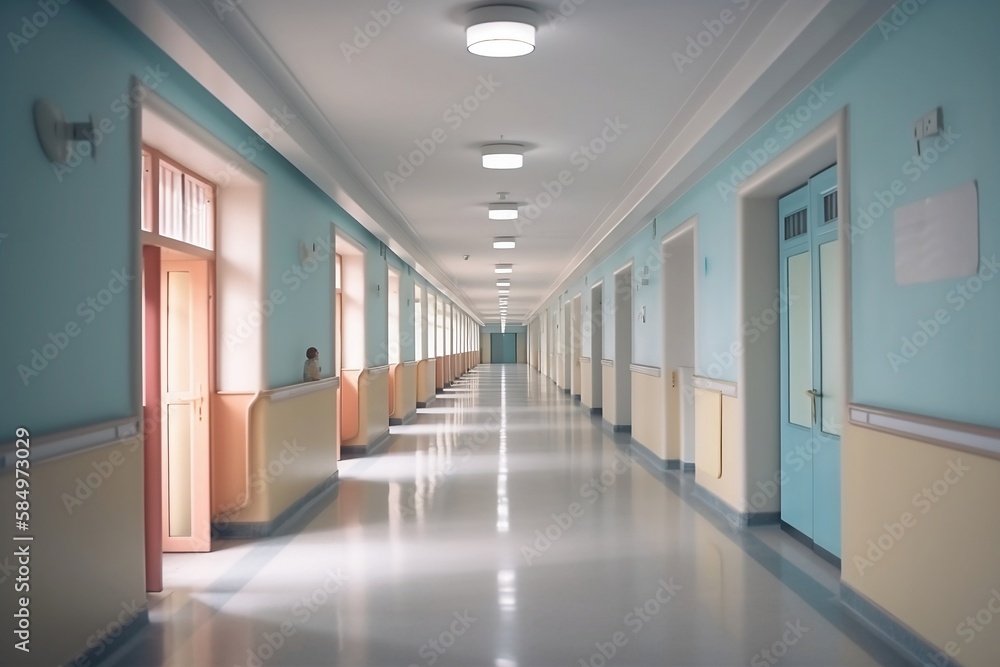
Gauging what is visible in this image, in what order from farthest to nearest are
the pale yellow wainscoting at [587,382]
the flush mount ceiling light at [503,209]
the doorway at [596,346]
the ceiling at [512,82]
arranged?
1. the pale yellow wainscoting at [587,382]
2. the doorway at [596,346]
3. the flush mount ceiling light at [503,209]
4. the ceiling at [512,82]

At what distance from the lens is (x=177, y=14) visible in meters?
3.72

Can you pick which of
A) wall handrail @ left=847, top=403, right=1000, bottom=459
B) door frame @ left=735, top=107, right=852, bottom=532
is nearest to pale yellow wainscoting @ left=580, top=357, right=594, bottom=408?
door frame @ left=735, top=107, right=852, bottom=532

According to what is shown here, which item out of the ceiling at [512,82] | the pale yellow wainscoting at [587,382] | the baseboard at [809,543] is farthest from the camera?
the pale yellow wainscoting at [587,382]

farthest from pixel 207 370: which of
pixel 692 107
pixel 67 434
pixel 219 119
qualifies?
pixel 692 107

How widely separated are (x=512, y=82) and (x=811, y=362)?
9.77 ft

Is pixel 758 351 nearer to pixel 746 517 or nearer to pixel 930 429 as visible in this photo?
pixel 746 517

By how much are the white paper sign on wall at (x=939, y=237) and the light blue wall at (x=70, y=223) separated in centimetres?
374

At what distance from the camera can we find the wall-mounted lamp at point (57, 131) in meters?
3.26

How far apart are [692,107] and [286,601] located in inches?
171

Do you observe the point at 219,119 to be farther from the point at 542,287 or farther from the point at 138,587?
the point at 542,287

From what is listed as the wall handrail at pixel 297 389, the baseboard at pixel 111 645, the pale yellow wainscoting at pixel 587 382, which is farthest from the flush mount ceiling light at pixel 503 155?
the pale yellow wainscoting at pixel 587 382

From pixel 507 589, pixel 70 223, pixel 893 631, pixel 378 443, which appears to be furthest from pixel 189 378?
pixel 378 443

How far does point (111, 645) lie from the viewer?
3.79 metres

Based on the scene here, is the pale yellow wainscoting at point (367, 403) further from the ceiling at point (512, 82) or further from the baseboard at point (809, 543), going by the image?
the baseboard at point (809, 543)
